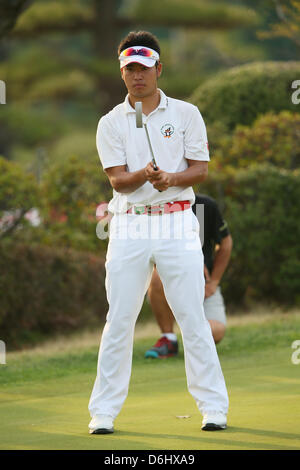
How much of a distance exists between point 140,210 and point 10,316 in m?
5.35

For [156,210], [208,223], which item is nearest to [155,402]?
[156,210]

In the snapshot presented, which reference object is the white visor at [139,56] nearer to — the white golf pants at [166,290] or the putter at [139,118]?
the putter at [139,118]

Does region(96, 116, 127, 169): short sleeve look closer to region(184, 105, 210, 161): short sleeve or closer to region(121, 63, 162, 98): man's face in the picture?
region(121, 63, 162, 98): man's face

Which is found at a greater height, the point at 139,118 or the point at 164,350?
the point at 139,118

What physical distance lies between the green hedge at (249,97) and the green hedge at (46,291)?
12.4 ft

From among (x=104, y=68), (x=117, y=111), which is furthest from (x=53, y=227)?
(x=104, y=68)

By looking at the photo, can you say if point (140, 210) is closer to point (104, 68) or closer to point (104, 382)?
point (104, 382)

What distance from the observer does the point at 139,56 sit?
4.89 meters

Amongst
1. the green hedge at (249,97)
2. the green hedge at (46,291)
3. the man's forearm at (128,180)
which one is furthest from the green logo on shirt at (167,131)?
the green hedge at (249,97)

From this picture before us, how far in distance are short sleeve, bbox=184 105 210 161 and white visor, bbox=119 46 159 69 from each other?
330 mm

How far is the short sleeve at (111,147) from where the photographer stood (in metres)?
4.90

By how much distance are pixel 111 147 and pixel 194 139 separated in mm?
432

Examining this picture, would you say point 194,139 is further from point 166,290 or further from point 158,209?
point 166,290

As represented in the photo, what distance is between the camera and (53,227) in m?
10.9
